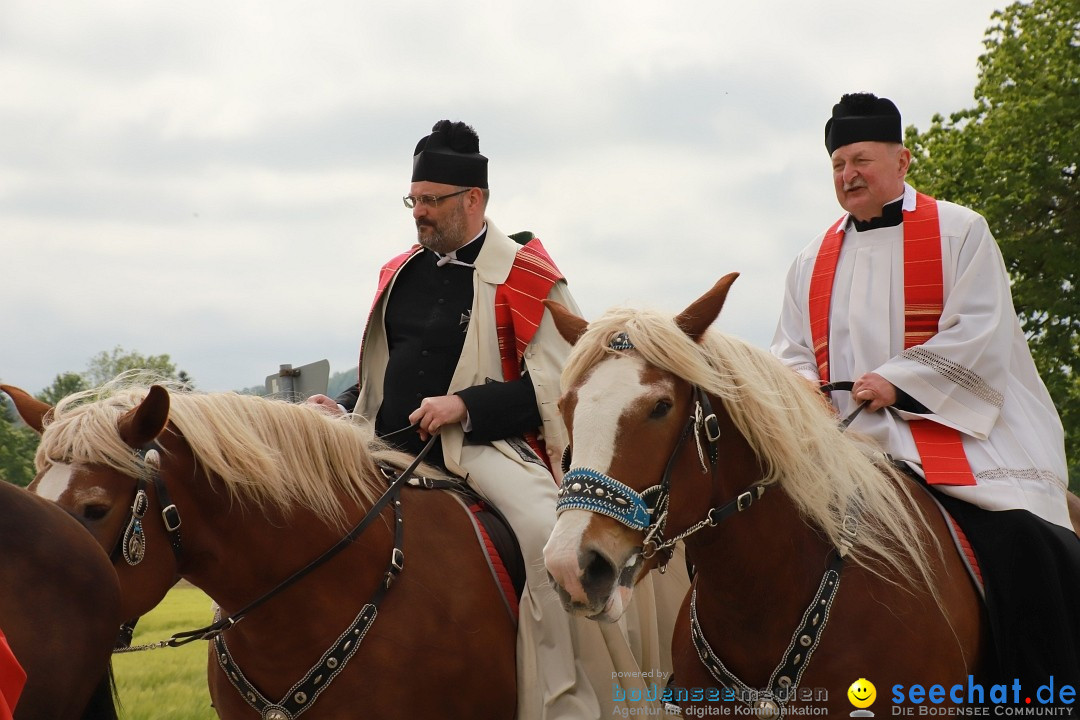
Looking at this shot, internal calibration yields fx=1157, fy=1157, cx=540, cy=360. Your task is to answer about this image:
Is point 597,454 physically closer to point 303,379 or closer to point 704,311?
point 704,311

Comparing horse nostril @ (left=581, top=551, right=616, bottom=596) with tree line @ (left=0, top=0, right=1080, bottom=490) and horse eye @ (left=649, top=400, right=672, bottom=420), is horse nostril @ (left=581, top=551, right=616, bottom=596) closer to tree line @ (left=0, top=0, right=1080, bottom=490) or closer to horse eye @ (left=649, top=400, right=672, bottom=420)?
horse eye @ (left=649, top=400, right=672, bottom=420)

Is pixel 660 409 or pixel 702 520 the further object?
pixel 702 520

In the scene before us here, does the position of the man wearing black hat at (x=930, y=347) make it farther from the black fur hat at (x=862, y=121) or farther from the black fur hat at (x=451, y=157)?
the black fur hat at (x=451, y=157)

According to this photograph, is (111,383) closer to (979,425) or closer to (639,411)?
(639,411)

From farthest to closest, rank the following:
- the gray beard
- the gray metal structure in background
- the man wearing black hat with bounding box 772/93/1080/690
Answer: the gray metal structure in background → the gray beard → the man wearing black hat with bounding box 772/93/1080/690

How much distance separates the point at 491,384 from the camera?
550 cm

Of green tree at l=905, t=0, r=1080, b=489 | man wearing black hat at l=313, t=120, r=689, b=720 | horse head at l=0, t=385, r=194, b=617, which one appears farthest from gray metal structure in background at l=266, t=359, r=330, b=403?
green tree at l=905, t=0, r=1080, b=489

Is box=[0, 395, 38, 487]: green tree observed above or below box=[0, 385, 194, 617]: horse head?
below

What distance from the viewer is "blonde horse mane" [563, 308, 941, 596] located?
380 centimetres

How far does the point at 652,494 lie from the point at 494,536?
1620 mm

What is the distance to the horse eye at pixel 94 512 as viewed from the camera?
12.9 ft

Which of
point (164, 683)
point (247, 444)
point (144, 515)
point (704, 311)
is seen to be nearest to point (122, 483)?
point (144, 515)

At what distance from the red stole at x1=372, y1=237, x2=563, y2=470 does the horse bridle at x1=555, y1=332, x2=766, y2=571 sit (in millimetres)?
1775

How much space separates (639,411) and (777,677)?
3.61 ft
